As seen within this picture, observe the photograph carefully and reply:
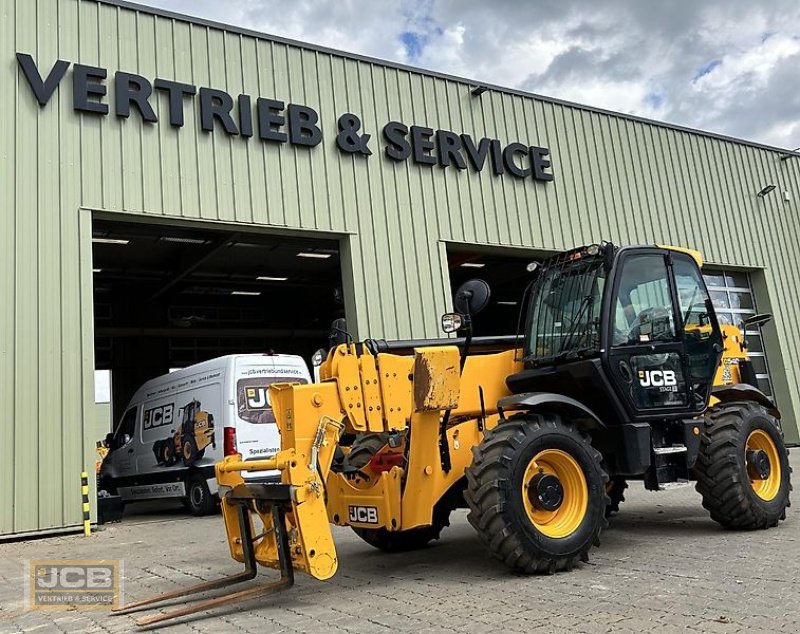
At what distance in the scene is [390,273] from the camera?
12555 millimetres

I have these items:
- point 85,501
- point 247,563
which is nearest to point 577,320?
point 247,563

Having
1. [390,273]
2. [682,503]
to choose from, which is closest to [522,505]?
[682,503]

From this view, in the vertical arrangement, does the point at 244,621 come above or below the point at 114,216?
below

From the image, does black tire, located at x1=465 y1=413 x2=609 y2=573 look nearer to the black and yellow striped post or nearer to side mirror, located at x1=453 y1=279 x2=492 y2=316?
side mirror, located at x1=453 y1=279 x2=492 y2=316

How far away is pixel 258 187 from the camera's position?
11633 millimetres

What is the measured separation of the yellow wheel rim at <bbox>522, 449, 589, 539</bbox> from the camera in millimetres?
5430

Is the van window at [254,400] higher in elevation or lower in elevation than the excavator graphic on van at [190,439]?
higher

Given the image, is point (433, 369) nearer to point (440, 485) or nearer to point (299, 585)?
point (440, 485)

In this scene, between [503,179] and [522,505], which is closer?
[522,505]

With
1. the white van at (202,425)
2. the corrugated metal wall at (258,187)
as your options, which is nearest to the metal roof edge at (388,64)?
the corrugated metal wall at (258,187)

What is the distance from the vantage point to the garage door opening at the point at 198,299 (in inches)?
663

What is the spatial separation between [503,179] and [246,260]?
7194mm

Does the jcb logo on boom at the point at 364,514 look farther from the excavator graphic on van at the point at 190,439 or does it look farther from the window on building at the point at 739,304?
the window on building at the point at 739,304

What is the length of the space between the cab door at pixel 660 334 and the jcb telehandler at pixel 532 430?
14 millimetres
